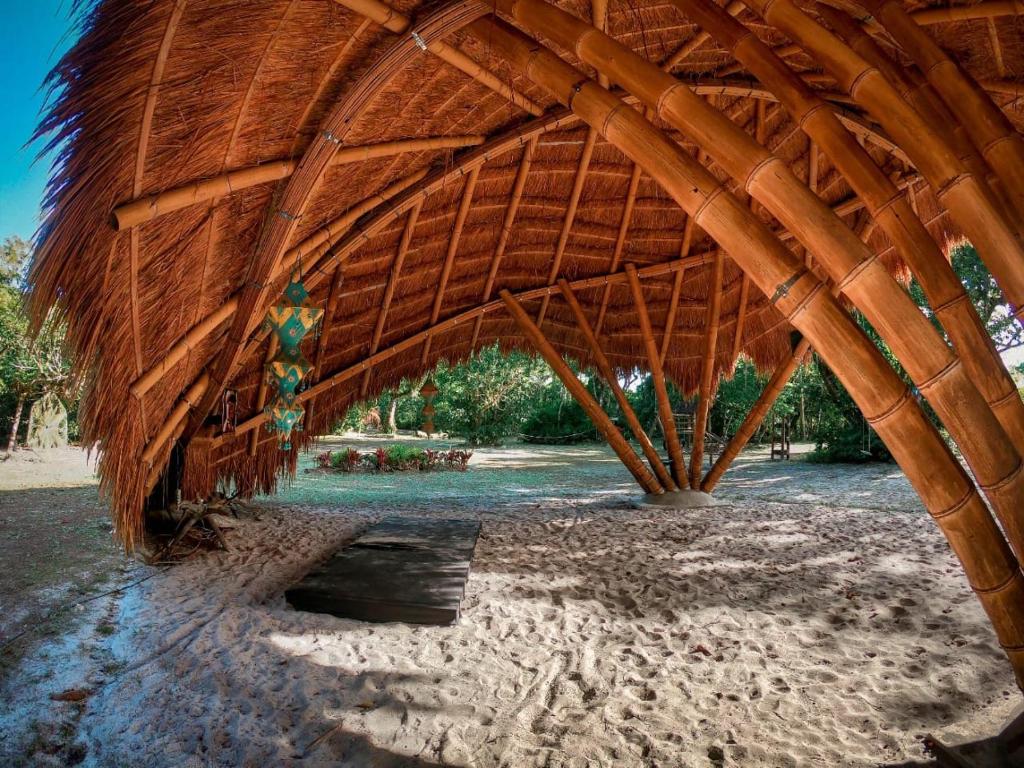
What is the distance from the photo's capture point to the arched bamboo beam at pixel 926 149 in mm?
1616

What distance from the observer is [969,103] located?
6.53 ft

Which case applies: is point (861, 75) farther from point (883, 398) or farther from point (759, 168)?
point (883, 398)

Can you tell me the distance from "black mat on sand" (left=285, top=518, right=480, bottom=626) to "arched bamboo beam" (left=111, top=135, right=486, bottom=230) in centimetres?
236

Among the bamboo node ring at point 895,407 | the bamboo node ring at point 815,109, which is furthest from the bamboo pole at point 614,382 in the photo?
the bamboo node ring at point 895,407

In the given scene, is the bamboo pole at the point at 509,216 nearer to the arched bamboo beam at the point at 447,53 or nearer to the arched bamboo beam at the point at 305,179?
the arched bamboo beam at the point at 447,53

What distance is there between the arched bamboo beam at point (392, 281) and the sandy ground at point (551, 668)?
2.19m

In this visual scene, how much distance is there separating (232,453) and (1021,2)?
6778 millimetres

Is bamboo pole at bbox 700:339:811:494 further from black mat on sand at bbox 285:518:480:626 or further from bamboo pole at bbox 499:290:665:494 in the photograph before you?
black mat on sand at bbox 285:518:480:626

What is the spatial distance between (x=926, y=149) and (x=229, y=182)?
10.8ft

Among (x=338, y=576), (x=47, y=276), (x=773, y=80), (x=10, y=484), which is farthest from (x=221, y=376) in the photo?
(x=10, y=484)

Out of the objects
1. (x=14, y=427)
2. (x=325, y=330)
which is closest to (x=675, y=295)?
(x=325, y=330)

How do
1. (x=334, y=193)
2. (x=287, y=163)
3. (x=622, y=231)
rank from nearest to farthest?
(x=287, y=163) < (x=334, y=193) < (x=622, y=231)

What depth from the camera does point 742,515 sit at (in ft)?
20.9

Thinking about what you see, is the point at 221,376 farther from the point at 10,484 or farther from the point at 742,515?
the point at 10,484
